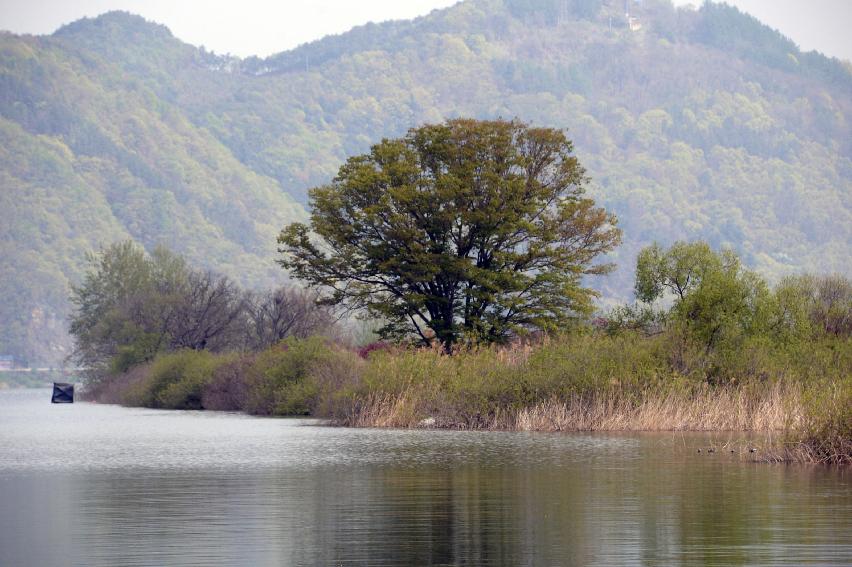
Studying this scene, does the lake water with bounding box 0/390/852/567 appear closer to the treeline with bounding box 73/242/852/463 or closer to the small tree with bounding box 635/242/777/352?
the treeline with bounding box 73/242/852/463

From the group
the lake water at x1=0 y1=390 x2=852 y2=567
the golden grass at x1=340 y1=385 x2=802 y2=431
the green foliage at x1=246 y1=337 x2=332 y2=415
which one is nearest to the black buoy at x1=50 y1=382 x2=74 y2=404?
the green foliage at x1=246 y1=337 x2=332 y2=415

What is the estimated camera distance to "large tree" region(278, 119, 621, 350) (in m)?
57.8

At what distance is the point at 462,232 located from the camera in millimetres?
59594

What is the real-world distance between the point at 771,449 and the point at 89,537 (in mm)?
15845

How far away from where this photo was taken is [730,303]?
145 feet

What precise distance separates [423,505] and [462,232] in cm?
3871

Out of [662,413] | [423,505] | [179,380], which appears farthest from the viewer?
[179,380]

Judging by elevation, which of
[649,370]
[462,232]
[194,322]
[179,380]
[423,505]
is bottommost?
[423,505]

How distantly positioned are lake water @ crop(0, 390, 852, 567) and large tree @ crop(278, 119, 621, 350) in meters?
21.9

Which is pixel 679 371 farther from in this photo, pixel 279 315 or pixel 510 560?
pixel 279 315

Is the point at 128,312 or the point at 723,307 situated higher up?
the point at 128,312

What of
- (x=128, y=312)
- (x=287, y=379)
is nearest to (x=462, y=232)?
(x=287, y=379)

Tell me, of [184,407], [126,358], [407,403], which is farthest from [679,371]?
[126,358]

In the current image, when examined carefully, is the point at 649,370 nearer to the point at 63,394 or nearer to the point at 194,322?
the point at 194,322
